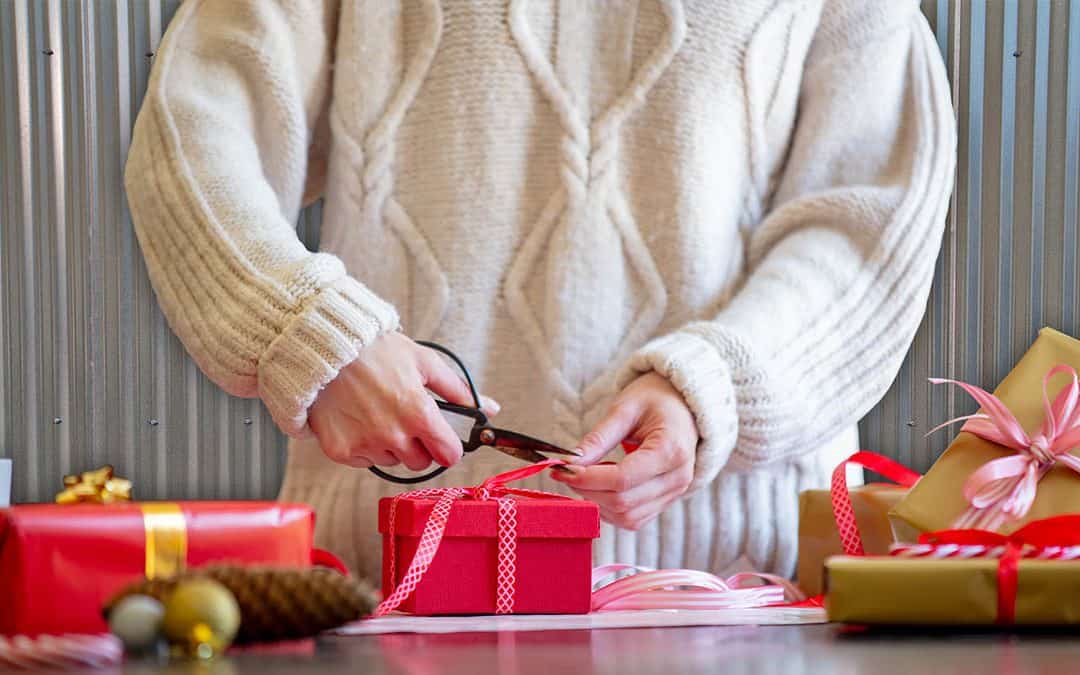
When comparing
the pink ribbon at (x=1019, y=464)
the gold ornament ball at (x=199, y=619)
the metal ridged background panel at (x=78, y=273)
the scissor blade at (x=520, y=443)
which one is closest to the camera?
the gold ornament ball at (x=199, y=619)

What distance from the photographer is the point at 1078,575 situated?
510mm

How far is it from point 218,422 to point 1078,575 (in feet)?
3.78

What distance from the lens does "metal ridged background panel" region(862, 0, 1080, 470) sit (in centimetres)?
149

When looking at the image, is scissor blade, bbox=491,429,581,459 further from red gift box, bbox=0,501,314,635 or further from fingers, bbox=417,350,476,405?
red gift box, bbox=0,501,314,635

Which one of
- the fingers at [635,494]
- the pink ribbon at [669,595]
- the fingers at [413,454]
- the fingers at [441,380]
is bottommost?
the pink ribbon at [669,595]

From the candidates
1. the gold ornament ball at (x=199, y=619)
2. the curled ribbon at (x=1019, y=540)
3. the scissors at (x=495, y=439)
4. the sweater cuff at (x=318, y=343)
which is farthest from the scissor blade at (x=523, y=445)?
the gold ornament ball at (x=199, y=619)

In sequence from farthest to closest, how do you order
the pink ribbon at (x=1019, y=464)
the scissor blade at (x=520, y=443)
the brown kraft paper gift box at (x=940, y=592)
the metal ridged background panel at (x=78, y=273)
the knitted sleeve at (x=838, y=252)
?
the metal ridged background panel at (x=78, y=273), the knitted sleeve at (x=838, y=252), the scissor blade at (x=520, y=443), the pink ribbon at (x=1019, y=464), the brown kraft paper gift box at (x=940, y=592)

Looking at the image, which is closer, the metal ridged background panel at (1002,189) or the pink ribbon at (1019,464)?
the pink ribbon at (1019,464)

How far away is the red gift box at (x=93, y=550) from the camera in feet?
1.45

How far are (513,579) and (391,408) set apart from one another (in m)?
0.20

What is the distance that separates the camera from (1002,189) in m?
1.50

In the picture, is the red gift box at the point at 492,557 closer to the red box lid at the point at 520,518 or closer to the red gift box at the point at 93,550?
the red box lid at the point at 520,518

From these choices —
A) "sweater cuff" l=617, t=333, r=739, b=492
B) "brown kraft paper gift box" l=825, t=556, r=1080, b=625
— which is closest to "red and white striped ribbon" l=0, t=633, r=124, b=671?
"brown kraft paper gift box" l=825, t=556, r=1080, b=625

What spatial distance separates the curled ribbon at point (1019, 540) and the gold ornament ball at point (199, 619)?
0.30m
